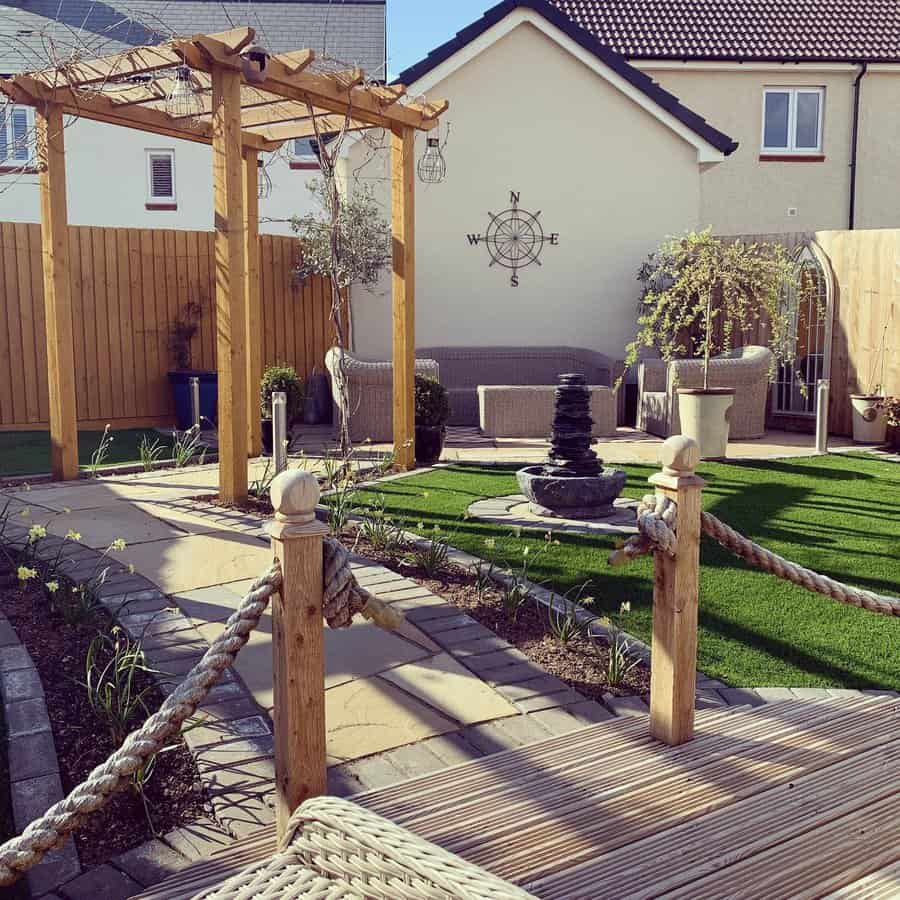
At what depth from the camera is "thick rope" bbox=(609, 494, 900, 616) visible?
283cm

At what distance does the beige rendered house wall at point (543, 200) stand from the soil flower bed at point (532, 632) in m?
8.34

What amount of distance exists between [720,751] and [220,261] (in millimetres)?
4623

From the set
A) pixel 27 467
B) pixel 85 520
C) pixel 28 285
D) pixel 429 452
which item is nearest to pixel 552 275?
pixel 429 452

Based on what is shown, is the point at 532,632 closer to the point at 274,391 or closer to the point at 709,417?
the point at 709,417

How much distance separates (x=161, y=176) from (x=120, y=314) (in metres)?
8.13

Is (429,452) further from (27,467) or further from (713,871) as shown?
(713,871)

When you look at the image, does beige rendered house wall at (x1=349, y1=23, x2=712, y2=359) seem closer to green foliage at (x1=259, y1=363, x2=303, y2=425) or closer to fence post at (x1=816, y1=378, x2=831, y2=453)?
green foliage at (x1=259, y1=363, x2=303, y2=425)

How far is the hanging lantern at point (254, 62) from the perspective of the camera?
5.92 m

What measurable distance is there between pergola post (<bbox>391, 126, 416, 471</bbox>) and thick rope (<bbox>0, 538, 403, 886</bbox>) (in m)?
5.53

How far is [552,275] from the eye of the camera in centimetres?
1320

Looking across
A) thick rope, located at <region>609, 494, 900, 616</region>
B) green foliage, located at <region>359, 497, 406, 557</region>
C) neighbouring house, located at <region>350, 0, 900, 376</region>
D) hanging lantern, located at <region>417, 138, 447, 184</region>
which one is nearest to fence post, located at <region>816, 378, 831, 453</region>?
hanging lantern, located at <region>417, 138, 447, 184</region>

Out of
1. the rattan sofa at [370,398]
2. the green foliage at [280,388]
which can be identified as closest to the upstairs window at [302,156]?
the rattan sofa at [370,398]

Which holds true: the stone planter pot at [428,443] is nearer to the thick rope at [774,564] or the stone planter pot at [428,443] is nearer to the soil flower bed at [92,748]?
the soil flower bed at [92,748]

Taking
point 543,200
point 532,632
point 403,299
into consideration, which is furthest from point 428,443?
point 543,200
